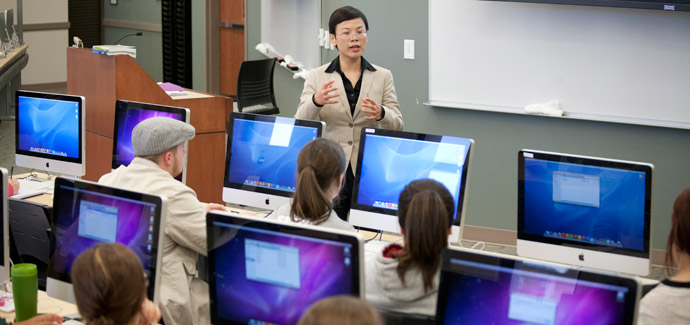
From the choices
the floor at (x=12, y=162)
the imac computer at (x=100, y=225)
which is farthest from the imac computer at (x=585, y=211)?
the floor at (x=12, y=162)

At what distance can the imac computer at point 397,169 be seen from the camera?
3.40m

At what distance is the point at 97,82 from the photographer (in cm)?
556

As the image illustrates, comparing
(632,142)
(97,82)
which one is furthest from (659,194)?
(97,82)

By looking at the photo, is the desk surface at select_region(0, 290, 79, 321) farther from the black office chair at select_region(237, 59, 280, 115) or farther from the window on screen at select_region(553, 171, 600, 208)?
the black office chair at select_region(237, 59, 280, 115)

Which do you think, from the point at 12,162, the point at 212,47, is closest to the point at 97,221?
the point at 12,162

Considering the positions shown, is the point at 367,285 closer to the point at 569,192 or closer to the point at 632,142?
the point at 569,192

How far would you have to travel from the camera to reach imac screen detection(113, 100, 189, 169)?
4.17 metres

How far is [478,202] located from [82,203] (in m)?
3.69

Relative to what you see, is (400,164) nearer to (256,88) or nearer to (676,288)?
(676,288)

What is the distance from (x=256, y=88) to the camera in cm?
720

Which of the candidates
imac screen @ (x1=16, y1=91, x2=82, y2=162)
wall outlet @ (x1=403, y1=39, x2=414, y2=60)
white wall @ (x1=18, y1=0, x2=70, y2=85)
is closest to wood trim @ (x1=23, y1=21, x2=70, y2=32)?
white wall @ (x1=18, y1=0, x2=70, y2=85)

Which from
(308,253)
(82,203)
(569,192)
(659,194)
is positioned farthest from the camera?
(659,194)

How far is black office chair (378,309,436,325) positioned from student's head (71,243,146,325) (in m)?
0.68

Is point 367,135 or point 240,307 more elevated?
point 367,135
